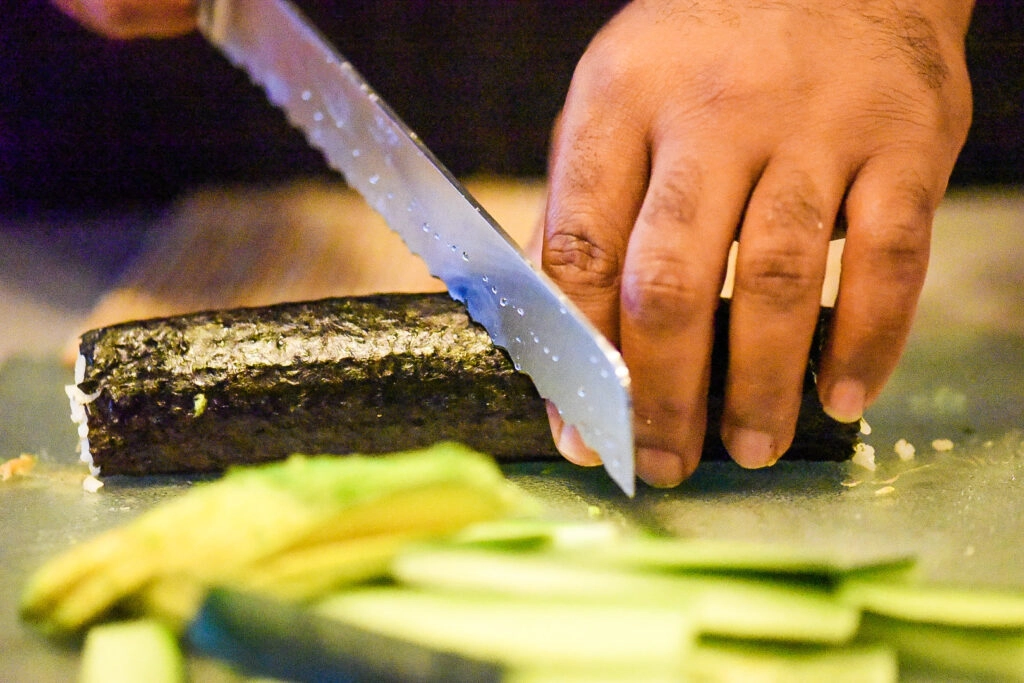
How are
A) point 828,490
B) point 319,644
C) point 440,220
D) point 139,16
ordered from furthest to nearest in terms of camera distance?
point 139,16
point 440,220
point 828,490
point 319,644

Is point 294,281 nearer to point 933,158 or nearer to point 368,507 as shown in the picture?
point 368,507

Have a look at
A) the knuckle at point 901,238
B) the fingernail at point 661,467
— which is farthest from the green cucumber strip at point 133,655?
the knuckle at point 901,238

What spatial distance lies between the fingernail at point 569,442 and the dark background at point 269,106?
1.46 meters

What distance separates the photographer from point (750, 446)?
1.47 meters

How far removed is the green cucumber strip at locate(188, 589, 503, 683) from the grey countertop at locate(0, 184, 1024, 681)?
0.36 meters

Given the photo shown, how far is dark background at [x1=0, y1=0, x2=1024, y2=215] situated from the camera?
259 centimetres

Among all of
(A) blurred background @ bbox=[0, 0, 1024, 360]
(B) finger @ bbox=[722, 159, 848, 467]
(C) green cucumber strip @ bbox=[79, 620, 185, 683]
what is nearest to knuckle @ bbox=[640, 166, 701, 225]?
(B) finger @ bbox=[722, 159, 848, 467]

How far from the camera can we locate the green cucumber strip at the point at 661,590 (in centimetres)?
104

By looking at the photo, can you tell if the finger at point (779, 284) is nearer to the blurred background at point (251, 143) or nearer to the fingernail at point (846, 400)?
the fingernail at point (846, 400)

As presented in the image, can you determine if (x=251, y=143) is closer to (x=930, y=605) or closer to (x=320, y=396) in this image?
(x=320, y=396)

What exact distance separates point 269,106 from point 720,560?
7.48ft

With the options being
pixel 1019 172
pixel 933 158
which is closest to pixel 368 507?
pixel 933 158

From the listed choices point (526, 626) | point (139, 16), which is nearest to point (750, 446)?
point (526, 626)

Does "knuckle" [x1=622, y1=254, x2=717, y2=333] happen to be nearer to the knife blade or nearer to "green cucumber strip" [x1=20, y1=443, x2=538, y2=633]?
the knife blade
